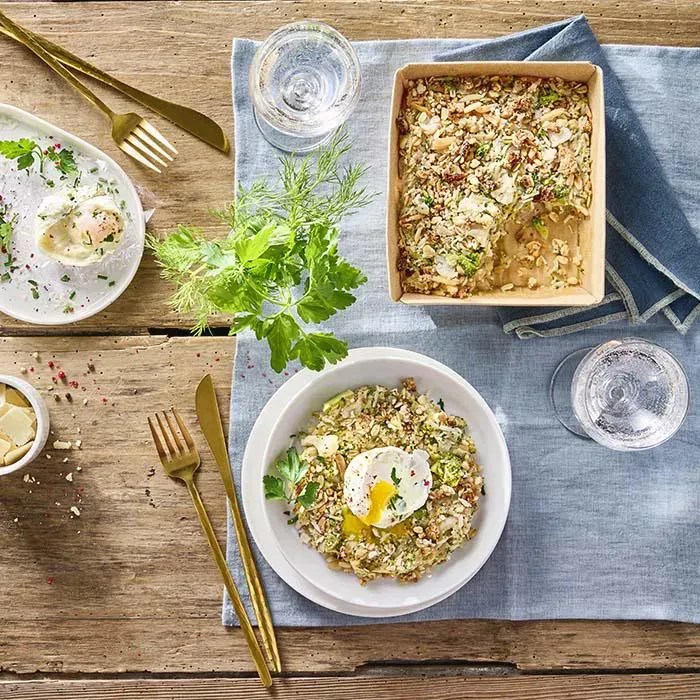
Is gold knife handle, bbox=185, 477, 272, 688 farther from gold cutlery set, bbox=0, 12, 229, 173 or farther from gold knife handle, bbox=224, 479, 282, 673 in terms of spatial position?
gold cutlery set, bbox=0, 12, 229, 173

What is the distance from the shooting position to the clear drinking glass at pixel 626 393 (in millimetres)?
2188

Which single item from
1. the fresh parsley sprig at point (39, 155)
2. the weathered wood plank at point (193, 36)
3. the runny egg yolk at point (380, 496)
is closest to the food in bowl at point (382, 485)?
the runny egg yolk at point (380, 496)

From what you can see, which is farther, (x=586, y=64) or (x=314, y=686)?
(x=314, y=686)

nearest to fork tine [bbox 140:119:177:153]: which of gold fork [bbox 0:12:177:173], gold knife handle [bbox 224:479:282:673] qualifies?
gold fork [bbox 0:12:177:173]

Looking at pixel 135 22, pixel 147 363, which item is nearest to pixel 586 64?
pixel 135 22

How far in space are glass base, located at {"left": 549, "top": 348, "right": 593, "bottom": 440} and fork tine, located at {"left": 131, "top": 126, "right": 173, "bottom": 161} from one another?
1.32m

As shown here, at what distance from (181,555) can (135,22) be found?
1599 millimetres

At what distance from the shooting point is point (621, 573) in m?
2.30

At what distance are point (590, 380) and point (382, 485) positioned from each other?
26.8 inches

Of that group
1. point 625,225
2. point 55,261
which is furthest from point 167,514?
point 625,225

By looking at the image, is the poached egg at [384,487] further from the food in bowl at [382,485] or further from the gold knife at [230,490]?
the gold knife at [230,490]

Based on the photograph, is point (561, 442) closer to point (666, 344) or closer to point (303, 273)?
Answer: point (666, 344)

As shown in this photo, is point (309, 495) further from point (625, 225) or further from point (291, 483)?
point (625, 225)

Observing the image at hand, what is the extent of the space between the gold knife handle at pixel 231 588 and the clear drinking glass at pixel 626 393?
112 cm
